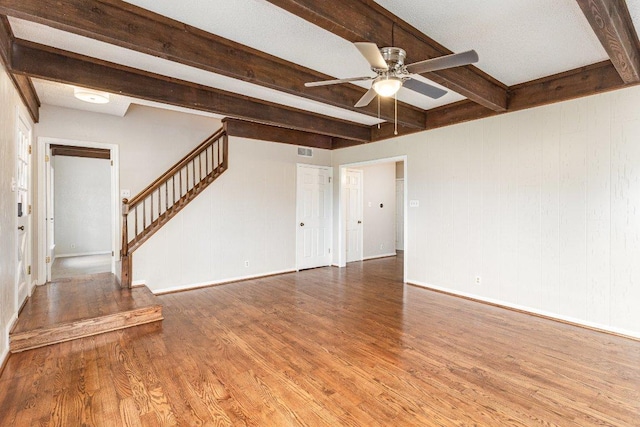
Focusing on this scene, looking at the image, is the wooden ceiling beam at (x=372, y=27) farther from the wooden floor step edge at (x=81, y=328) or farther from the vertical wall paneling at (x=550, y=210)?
the wooden floor step edge at (x=81, y=328)

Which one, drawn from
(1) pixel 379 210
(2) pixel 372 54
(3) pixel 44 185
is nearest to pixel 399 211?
(1) pixel 379 210

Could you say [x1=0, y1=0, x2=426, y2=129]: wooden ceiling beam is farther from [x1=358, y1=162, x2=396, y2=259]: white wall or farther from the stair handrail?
[x1=358, y1=162, x2=396, y2=259]: white wall

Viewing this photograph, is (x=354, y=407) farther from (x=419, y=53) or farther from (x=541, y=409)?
(x=419, y=53)

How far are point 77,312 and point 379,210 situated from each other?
6.47 m

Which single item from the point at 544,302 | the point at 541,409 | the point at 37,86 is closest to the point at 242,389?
the point at 541,409

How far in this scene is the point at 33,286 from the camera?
4.20 meters

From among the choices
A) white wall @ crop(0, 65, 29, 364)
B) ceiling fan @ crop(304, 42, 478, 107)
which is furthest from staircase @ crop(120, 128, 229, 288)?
ceiling fan @ crop(304, 42, 478, 107)

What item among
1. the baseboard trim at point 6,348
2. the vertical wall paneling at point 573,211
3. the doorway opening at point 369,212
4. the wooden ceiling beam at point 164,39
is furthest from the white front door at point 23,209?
the vertical wall paneling at point 573,211

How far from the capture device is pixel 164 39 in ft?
8.13

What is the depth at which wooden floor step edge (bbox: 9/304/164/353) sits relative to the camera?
2883 millimetres

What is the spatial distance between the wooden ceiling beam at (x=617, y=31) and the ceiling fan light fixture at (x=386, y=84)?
1146 mm

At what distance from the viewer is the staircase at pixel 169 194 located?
4.43 meters

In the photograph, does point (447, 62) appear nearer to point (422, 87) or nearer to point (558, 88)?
point (422, 87)

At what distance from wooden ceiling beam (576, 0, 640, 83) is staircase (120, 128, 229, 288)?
4837mm
